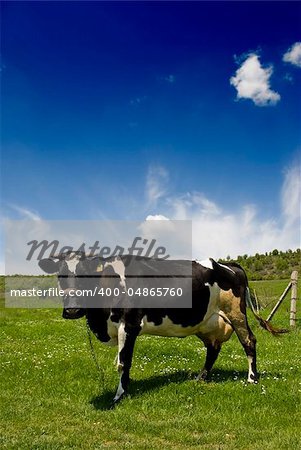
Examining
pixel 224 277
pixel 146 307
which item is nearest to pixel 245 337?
pixel 224 277

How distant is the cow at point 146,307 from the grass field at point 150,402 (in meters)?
0.84

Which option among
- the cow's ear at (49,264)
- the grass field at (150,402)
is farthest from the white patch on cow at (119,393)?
the cow's ear at (49,264)

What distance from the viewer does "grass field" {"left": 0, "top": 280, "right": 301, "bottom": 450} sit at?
7.97 meters

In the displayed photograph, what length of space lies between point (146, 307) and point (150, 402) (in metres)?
2.09

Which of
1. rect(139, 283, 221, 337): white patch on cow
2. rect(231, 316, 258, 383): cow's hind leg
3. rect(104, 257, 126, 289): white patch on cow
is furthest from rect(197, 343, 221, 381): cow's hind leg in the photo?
rect(104, 257, 126, 289): white patch on cow

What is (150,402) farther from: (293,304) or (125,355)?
(293,304)

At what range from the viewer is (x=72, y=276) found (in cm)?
1001

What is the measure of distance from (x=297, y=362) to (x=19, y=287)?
53132mm

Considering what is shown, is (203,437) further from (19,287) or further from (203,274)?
(19,287)

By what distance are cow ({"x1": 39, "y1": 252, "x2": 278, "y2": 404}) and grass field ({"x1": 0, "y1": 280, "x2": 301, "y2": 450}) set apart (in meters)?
0.84

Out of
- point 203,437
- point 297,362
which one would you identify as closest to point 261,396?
point 203,437

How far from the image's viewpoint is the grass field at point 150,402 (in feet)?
26.2

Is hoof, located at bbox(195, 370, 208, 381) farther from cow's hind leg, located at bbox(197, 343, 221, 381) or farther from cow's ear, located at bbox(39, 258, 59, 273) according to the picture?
cow's ear, located at bbox(39, 258, 59, 273)

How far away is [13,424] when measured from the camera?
8789mm
